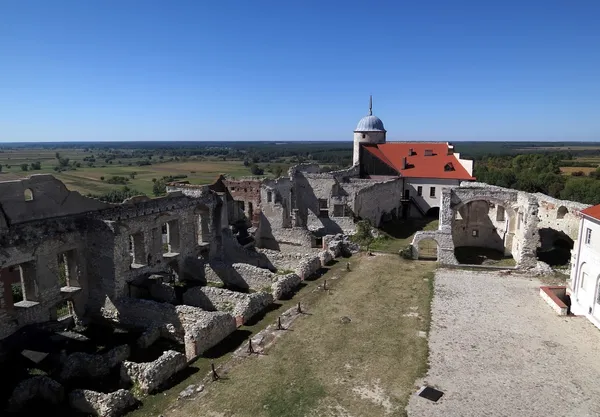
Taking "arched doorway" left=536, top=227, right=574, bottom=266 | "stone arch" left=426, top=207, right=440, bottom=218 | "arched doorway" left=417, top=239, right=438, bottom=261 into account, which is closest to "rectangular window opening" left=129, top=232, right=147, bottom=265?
"arched doorway" left=417, top=239, right=438, bottom=261

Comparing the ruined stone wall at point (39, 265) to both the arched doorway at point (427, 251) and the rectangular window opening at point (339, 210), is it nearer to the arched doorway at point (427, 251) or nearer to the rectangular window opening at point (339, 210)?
the arched doorway at point (427, 251)

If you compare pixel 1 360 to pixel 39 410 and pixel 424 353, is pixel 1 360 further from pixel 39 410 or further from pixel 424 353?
pixel 424 353

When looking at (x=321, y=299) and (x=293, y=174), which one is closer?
(x=321, y=299)

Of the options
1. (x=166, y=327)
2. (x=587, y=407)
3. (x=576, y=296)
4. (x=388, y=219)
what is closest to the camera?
(x=587, y=407)

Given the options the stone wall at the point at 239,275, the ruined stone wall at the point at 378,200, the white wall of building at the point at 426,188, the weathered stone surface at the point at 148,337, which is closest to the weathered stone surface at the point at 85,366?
the weathered stone surface at the point at 148,337

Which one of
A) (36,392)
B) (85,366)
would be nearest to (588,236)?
(85,366)

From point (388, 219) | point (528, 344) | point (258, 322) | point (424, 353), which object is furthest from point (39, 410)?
point (388, 219)

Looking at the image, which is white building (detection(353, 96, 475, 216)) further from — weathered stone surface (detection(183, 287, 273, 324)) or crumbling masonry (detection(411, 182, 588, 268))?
weathered stone surface (detection(183, 287, 273, 324))

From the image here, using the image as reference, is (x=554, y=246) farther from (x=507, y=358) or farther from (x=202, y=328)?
(x=202, y=328)
